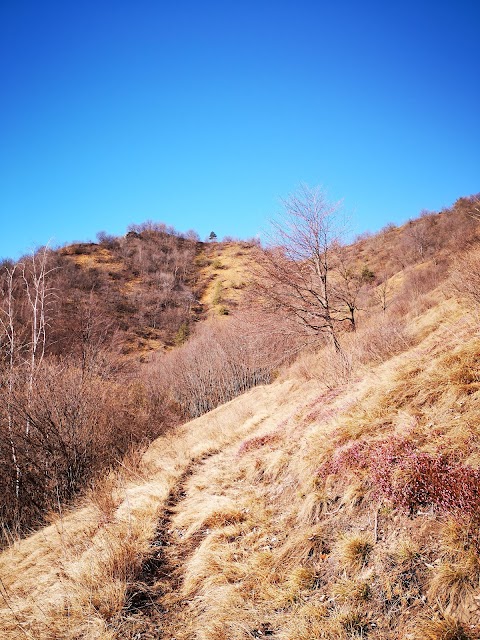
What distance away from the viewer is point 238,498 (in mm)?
5551

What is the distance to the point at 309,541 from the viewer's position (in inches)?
149

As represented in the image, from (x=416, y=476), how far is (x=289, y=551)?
1.68 meters

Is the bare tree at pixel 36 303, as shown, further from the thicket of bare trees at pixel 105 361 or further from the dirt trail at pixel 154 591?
the dirt trail at pixel 154 591

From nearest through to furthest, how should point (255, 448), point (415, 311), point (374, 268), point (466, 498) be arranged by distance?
point (466, 498) → point (255, 448) → point (415, 311) → point (374, 268)

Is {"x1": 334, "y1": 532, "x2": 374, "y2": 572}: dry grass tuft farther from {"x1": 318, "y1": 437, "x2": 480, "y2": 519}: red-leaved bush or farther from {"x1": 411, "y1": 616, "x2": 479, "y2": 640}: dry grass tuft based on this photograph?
{"x1": 411, "y1": 616, "x2": 479, "y2": 640}: dry grass tuft

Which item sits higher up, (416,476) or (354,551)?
(416,476)

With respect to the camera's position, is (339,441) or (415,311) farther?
(415,311)

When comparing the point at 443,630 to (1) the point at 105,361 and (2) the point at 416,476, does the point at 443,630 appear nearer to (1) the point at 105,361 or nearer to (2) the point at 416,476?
(2) the point at 416,476

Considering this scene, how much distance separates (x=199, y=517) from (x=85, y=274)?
6337cm

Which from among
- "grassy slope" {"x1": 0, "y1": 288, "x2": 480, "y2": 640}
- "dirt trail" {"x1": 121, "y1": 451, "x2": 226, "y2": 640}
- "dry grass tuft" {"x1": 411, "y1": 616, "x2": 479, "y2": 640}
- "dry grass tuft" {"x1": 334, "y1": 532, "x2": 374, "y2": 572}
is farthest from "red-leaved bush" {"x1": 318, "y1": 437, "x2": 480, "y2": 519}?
"dirt trail" {"x1": 121, "y1": 451, "x2": 226, "y2": 640}

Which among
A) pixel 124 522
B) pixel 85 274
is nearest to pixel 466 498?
pixel 124 522

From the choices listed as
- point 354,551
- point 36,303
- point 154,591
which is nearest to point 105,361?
point 36,303

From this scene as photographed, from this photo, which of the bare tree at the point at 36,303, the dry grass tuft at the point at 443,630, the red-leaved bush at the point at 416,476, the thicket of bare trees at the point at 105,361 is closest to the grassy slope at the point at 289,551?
the dry grass tuft at the point at 443,630

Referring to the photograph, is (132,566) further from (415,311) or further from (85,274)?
(85,274)
